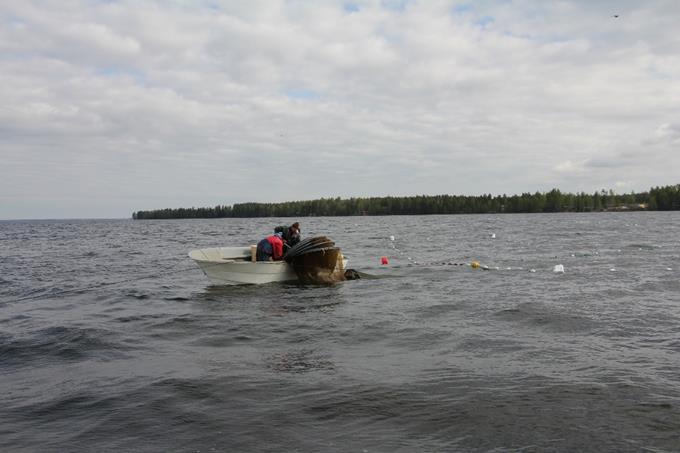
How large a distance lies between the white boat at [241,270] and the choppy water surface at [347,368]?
0.54 metres

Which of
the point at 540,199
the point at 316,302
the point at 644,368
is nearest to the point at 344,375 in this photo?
the point at 644,368

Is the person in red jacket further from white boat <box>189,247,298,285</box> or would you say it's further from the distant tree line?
the distant tree line

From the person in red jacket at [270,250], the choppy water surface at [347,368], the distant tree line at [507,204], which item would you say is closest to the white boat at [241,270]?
the person in red jacket at [270,250]

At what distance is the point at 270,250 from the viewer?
21.5m

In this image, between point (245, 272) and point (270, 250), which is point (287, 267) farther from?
point (245, 272)

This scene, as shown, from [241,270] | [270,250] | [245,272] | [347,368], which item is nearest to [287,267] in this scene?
[270,250]

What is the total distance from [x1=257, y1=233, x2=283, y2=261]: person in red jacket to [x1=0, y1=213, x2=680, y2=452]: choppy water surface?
1354mm

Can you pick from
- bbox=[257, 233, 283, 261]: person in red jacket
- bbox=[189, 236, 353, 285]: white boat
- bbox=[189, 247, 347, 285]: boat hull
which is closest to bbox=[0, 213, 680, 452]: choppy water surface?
bbox=[189, 247, 347, 285]: boat hull

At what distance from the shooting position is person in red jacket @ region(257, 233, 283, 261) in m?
21.4

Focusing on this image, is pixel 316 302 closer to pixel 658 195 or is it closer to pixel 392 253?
pixel 392 253

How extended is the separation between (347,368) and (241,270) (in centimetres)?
1143

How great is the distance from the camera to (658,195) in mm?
157000

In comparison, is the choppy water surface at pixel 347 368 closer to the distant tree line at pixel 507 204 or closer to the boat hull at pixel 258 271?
the boat hull at pixel 258 271

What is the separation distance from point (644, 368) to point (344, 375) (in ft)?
16.8
